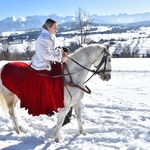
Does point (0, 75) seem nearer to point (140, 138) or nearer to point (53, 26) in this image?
point (53, 26)

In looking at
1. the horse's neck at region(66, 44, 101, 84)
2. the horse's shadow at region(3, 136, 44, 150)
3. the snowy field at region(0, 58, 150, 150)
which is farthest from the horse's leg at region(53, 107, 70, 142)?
the horse's neck at region(66, 44, 101, 84)

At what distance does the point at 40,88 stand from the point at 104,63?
54.1 inches

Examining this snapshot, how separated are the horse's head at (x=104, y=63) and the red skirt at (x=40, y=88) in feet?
2.60

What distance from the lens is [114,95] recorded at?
1009 centimetres

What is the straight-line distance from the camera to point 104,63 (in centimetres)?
562

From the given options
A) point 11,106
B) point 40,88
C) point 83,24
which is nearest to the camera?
point 40,88

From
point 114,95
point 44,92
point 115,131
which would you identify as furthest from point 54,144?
point 114,95

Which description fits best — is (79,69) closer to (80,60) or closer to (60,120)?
(80,60)

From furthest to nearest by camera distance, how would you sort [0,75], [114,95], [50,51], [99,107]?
[114,95] < [99,107] < [0,75] < [50,51]

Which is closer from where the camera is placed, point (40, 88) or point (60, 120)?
point (40, 88)

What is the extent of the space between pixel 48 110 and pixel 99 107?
3109 millimetres

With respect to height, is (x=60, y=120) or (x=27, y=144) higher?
(x=60, y=120)

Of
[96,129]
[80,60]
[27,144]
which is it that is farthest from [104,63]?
[27,144]

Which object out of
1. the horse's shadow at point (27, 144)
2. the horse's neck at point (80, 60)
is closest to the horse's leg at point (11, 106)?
the horse's shadow at point (27, 144)
